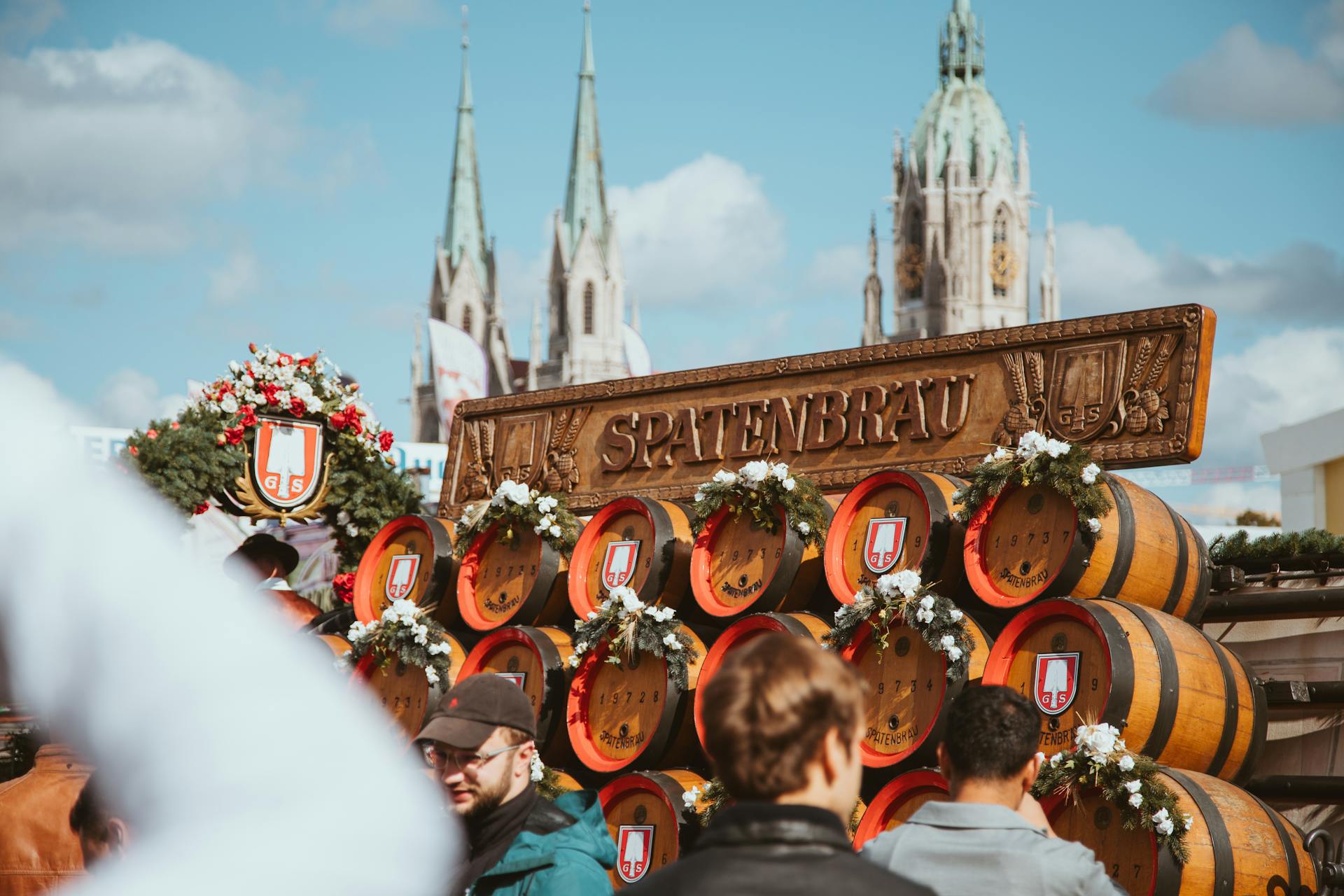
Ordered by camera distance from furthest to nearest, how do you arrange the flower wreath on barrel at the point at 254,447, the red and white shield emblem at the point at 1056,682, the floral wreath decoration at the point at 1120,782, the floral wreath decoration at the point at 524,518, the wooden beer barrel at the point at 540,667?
the flower wreath on barrel at the point at 254,447, the floral wreath decoration at the point at 524,518, the wooden beer barrel at the point at 540,667, the red and white shield emblem at the point at 1056,682, the floral wreath decoration at the point at 1120,782

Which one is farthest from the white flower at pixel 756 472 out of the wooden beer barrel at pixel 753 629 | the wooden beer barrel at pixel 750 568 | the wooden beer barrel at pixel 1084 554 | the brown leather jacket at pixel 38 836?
the brown leather jacket at pixel 38 836

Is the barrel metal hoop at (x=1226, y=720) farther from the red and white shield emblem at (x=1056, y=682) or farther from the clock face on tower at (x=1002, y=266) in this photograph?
the clock face on tower at (x=1002, y=266)

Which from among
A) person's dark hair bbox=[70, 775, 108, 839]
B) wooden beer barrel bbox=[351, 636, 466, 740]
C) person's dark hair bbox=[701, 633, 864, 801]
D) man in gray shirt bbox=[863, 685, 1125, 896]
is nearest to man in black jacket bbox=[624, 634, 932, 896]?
person's dark hair bbox=[701, 633, 864, 801]

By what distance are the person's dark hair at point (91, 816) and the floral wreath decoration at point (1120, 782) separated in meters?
3.59

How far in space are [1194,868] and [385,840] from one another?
130 inches

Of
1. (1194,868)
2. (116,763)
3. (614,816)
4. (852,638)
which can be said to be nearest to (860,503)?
(852,638)

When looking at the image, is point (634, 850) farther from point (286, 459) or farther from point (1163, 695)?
point (286, 459)

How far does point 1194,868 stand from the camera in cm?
539

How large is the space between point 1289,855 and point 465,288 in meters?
99.5

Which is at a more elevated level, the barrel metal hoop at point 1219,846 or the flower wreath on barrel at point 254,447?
the flower wreath on barrel at point 254,447

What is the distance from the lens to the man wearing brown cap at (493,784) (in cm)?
341

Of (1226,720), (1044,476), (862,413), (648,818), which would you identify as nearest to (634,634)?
(648,818)

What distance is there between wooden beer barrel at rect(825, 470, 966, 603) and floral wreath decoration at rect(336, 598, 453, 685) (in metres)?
2.26

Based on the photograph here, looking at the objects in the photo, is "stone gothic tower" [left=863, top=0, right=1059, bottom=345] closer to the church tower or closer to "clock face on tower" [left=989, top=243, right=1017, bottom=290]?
"clock face on tower" [left=989, top=243, right=1017, bottom=290]
